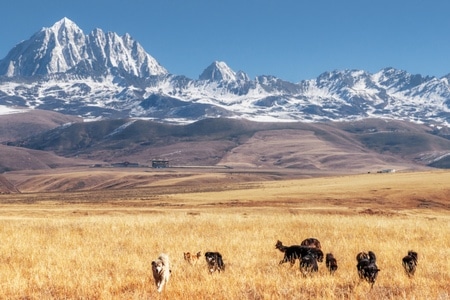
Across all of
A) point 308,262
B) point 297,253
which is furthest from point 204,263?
point 308,262

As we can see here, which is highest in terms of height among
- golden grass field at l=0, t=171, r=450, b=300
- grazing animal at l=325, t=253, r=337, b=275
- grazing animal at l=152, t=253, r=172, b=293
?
grazing animal at l=152, t=253, r=172, b=293

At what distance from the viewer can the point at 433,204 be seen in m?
67.4

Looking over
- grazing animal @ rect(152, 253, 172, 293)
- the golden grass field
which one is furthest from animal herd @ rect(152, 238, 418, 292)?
the golden grass field

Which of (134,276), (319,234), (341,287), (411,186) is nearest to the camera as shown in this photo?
(341,287)

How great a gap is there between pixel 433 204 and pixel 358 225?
4757 centimetres

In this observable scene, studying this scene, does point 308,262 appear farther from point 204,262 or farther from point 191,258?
point 191,258

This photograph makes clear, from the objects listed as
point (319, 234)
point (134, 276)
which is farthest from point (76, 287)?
point (319, 234)

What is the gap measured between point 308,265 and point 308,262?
79mm

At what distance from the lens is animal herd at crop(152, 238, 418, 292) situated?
10852mm

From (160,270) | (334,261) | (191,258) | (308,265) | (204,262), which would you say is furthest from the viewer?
(204,262)

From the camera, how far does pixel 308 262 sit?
1341cm

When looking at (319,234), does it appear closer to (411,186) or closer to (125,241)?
(125,241)

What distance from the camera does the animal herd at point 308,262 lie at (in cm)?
1085

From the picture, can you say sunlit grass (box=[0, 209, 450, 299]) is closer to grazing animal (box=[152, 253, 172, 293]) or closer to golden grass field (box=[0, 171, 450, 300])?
golden grass field (box=[0, 171, 450, 300])
